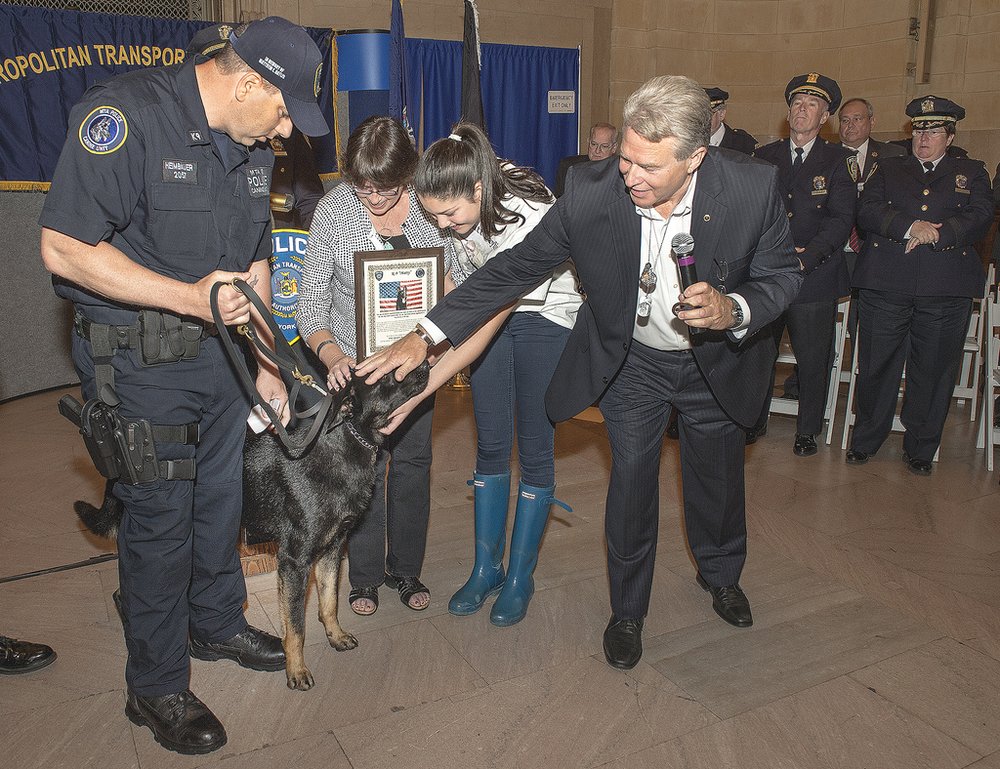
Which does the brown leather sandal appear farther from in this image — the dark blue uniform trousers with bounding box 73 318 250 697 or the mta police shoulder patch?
the mta police shoulder patch

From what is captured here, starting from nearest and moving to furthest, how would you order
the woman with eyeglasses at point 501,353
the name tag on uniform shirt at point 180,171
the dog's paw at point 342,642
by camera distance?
1. the name tag on uniform shirt at point 180,171
2. the woman with eyeglasses at point 501,353
3. the dog's paw at point 342,642

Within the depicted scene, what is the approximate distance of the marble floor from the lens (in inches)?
94.3

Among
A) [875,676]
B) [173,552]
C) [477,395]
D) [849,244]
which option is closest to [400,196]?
[477,395]

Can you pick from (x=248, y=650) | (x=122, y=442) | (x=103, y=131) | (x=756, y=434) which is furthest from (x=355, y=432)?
(x=756, y=434)

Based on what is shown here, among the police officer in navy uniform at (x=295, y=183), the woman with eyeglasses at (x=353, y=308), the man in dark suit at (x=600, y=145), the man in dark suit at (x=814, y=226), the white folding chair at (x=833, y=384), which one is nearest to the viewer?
the woman with eyeglasses at (x=353, y=308)

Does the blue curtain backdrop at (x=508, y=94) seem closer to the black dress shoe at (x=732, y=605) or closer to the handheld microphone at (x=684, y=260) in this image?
the black dress shoe at (x=732, y=605)

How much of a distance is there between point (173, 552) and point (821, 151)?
452 cm

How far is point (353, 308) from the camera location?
9.63 ft

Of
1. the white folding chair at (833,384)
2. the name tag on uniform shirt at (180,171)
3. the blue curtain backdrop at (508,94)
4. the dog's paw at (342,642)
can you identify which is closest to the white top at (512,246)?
the name tag on uniform shirt at (180,171)

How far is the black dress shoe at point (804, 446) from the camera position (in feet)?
17.0

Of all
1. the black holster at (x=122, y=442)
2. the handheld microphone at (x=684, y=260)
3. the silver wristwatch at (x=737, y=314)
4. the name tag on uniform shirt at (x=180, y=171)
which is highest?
the name tag on uniform shirt at (x=180, y=171)

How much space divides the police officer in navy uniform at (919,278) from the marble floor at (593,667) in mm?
832

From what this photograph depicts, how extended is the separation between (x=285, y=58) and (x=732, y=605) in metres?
2.41

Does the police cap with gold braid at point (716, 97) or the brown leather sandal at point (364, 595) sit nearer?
the brown leather sandal at point (364, 595)
